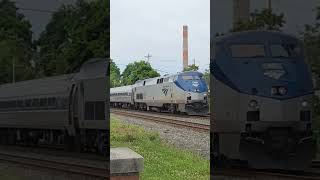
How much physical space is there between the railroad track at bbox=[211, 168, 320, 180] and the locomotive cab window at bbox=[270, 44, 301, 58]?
4.22 ft

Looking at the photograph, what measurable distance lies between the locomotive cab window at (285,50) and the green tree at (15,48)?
284cm

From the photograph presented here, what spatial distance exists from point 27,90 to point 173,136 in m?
8.35

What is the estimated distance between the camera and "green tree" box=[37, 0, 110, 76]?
5266 millimetres

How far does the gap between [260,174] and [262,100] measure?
2.72ft

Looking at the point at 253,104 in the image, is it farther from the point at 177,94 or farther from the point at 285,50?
the point at 177,94

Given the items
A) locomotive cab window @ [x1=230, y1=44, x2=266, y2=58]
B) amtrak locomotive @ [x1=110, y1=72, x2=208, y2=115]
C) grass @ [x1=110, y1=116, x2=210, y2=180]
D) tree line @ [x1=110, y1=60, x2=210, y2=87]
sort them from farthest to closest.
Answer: tree line @ [x1=110, y1=60, x2=210, y2=87]
amtrak locomotive @ [x1=110, y1=72, x2=208, y2=115]
grass @ [x1=110, y1=116, x2=210, y2=180]
locomotive cab window @ [x1=230, y1=44, x2=266, y2=58]

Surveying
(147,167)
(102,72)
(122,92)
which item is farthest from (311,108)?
(122,92)

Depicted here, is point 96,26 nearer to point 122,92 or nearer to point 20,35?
point 20,35

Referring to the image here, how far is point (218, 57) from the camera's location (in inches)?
205

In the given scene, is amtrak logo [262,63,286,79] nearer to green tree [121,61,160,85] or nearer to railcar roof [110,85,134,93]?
railcar roof [110,85,134,93]

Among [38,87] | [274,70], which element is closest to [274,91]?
[274,70]

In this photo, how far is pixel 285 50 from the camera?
16.5 feet

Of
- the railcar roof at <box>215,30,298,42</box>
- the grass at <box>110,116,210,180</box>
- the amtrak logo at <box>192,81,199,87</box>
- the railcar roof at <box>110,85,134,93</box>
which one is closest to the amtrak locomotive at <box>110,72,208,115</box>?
the amtrak logo at <box>192,81,199,87</box>

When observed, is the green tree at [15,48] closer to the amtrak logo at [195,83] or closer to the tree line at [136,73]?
the amtrak logo at [195,83]
